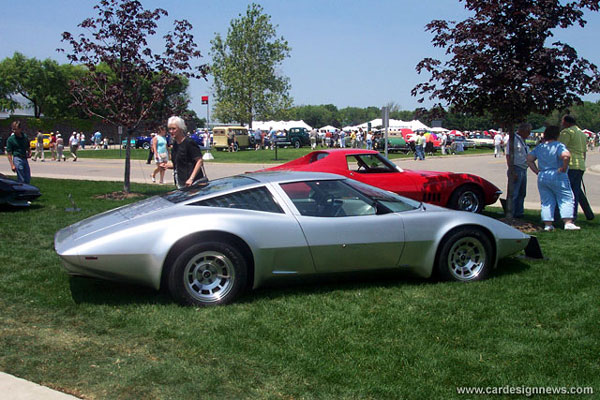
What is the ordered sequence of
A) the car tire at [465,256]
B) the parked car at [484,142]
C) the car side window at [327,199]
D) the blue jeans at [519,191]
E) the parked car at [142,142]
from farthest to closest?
the parked car at [484,142] → the parked car at [142,142] → the blue jeans at [519,191] → the car tire at [465,256] → the car side window at [327,199]

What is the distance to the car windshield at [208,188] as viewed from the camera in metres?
5.59

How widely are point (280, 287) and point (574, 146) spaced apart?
5873 millimetres

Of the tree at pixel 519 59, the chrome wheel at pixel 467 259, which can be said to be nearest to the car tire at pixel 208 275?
the chrome wheel at pixel 467 259

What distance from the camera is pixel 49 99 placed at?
67.3 metres

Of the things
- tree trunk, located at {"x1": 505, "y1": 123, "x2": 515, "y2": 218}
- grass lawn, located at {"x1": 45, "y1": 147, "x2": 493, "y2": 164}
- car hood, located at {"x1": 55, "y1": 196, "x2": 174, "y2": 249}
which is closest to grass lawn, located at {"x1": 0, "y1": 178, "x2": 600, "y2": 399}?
car hood, located at {"x1": 55, "y1": 196, "x2": 174, "y2": 249}

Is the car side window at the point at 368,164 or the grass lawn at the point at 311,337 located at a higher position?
the car side window at the point at 368,164

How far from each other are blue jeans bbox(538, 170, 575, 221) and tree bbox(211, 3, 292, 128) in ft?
162

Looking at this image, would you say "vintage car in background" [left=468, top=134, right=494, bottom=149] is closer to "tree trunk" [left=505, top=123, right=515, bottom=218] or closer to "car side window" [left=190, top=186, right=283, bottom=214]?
"tree trunk" [left=505, top=123, right=515, bottom=218]

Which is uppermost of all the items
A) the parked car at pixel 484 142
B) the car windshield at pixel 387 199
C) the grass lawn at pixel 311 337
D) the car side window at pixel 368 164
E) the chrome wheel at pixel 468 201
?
the parked car at pixel 484 142

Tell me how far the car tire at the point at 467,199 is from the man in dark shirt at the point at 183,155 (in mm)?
4637

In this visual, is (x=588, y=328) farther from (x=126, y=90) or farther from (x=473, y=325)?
(x=126, y=90)

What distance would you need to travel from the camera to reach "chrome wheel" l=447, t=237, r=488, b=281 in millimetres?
5781

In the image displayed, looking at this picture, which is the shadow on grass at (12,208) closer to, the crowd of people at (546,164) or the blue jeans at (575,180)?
the crowd of people at (546,164)

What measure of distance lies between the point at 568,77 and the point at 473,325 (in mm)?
5427
